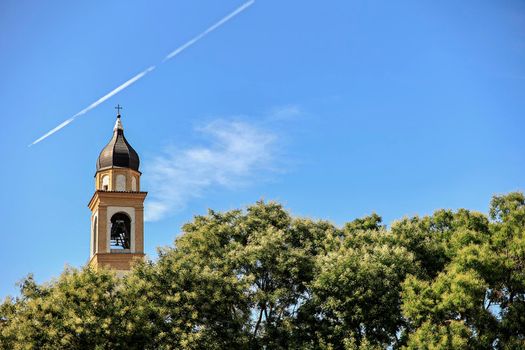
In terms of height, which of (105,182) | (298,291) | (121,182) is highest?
(105,182)

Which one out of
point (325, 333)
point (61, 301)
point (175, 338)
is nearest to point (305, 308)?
point (325, 333)

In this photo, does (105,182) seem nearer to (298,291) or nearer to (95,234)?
(95,234)

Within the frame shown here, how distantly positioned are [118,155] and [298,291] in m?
18.2

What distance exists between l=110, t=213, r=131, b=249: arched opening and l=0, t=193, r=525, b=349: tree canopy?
1073 cm

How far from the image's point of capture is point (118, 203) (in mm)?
45750

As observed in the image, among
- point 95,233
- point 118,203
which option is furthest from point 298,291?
point 95,233

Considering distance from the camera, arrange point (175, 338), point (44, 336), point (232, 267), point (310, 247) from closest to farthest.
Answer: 1. point (44, 336)
2. point (175, 338)
3. point (232, 267)
4. point (310, 247)

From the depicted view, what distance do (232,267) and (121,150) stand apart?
1681 centimetres

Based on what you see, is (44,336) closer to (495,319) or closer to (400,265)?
(400,265)

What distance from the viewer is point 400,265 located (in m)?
31.5

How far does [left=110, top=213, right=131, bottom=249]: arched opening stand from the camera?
45.8 metres

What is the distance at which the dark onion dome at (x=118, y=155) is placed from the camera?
151ft

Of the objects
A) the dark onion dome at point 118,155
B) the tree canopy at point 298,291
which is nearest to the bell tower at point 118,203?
the dark onion dome at point 118,155

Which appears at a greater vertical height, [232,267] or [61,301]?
[232,267]
